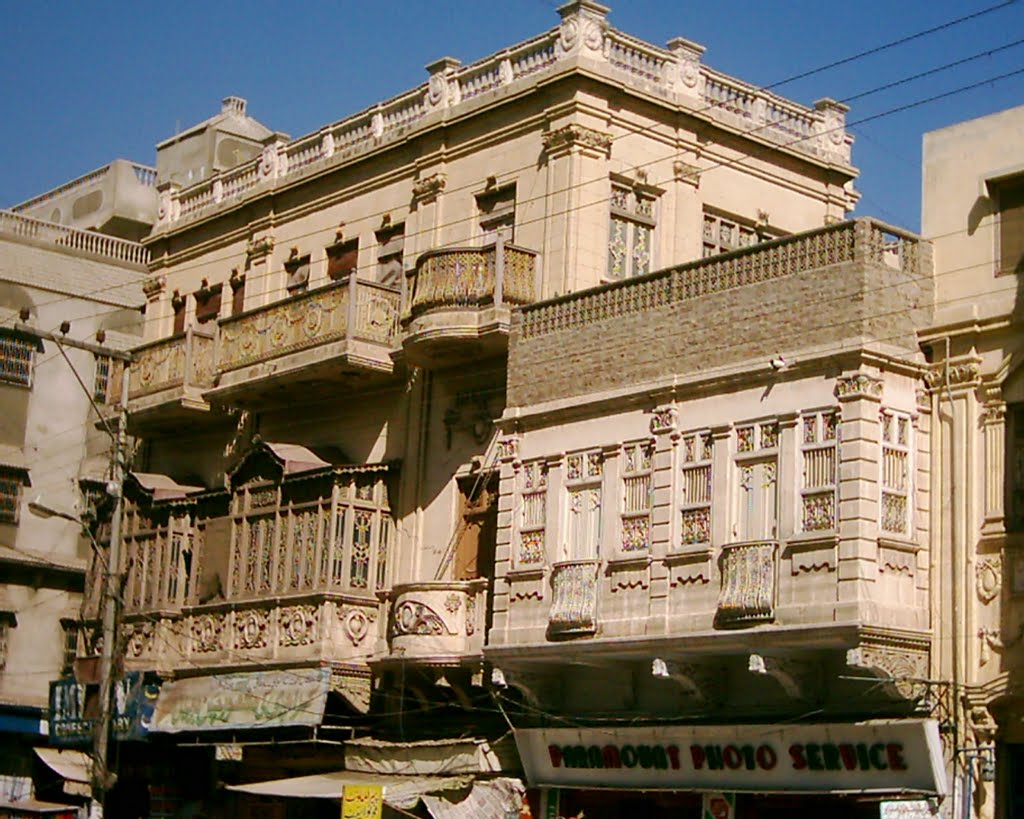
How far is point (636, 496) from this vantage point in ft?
78.1

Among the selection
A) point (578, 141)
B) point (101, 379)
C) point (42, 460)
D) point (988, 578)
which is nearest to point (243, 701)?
point (578, 141)

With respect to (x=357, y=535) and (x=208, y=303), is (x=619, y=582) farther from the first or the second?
(x=208, y=303)

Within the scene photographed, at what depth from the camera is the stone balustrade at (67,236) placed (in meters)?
42.7

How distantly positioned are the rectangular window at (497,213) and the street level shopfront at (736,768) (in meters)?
7.61

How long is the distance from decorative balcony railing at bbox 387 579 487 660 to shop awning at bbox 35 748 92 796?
42.5 ft

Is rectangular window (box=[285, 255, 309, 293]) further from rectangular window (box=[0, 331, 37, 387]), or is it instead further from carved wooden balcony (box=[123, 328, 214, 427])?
rectangular window (box=[0, 331, 37, 387])

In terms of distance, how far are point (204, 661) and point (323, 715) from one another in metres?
3.58

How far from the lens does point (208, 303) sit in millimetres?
35625

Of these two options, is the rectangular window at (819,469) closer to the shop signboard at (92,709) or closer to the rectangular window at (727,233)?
the rectangular window at (727,233)

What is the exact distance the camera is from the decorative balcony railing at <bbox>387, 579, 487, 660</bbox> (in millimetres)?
26078

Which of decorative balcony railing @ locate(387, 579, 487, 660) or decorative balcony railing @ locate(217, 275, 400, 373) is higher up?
decorative balcony railing @ locate(217, 275, 400, 373)

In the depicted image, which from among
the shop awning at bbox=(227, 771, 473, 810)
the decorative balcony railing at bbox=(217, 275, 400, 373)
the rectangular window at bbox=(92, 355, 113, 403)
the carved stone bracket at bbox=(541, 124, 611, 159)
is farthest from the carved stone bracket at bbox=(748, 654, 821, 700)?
the rectangular window at bbox=(92, 355, 113, 403)

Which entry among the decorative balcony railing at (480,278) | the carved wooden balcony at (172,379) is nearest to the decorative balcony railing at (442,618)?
the decorative balcony railing at (480,278)

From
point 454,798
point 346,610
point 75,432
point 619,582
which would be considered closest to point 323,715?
point 346,610
